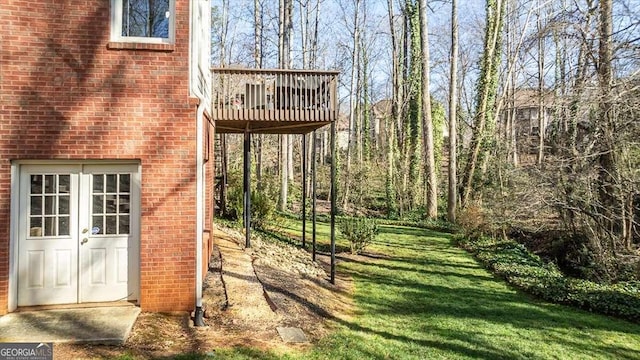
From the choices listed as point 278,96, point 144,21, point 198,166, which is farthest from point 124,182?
point 278,96

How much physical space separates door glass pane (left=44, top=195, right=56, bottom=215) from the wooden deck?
385 centimetres

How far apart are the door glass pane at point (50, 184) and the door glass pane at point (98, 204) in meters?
0.56

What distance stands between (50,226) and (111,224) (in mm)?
805

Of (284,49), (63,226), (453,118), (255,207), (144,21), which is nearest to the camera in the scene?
(63,226)

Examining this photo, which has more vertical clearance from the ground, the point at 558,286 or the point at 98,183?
the point at 98,183

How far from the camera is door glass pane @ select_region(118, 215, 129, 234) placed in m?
6.40

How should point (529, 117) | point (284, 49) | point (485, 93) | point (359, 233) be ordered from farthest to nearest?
point (529, 117) → point (284, 49) → point (485, 93) → point (359, 233)

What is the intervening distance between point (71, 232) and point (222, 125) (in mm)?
5310

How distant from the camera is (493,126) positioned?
19578mm

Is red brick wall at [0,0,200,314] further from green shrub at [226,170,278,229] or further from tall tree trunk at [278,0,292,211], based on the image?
tall tree trunk at [278,0,292,211]

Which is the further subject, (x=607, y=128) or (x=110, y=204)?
(x=607, y=128)

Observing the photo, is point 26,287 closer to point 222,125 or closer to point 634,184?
point 222,125

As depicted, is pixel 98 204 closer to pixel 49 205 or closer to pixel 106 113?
pixel 49 205

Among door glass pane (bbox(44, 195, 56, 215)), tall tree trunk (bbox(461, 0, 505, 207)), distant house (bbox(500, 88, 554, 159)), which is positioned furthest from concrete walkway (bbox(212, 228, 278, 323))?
tall tree trunk (bbox(461, 0, 505, 207))
